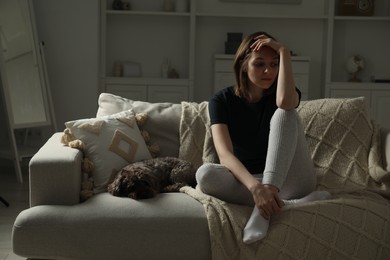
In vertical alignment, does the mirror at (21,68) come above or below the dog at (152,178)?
above

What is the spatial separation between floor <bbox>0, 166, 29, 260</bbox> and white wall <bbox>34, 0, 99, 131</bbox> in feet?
1.96

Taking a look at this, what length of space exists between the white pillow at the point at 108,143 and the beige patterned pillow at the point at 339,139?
29.9 inches

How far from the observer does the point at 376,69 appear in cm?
546

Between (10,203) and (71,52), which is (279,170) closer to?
(10,203)

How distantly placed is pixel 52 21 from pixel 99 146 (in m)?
2.41

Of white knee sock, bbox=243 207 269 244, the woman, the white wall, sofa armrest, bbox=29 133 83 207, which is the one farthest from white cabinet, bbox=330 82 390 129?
sofa armrest, bbox=29 133 83 207

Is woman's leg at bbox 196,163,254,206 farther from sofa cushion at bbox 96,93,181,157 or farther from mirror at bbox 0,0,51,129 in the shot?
mirror at bbox 0,0,51,129

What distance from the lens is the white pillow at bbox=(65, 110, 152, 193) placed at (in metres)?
2.59

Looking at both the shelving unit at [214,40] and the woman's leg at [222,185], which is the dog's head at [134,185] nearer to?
the woman's leg at [222,185]

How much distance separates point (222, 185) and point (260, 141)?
13.9 inches

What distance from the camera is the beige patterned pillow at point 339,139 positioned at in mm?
2654

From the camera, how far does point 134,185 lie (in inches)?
93.4

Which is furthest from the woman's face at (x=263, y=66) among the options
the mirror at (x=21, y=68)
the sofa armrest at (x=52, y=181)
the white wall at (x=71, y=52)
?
the white wall at (x=71, y=52)

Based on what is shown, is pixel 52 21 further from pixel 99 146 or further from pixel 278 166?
pixel 278 166
